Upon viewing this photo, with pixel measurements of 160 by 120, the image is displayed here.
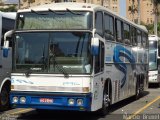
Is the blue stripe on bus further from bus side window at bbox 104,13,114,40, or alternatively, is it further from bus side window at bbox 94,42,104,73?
bus side window at bbox 94,42,104,73

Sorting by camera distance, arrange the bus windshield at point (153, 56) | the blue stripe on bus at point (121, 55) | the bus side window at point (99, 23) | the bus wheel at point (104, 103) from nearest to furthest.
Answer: the bus side window at point (99, 23), the bus wheel at point (104, 103), the blue stripe on bus at point (121, 55), the bus windshield at point (153, 56)

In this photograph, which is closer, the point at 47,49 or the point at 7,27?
the point at 47,49

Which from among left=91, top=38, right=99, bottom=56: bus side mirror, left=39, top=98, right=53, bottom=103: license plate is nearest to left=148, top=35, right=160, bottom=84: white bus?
left=91, top=38, right=99, bottom=56: bus side mirror

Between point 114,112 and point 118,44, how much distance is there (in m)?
2.41

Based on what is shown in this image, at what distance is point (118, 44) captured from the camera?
15820 mm

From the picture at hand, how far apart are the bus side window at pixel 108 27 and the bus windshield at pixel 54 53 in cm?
186

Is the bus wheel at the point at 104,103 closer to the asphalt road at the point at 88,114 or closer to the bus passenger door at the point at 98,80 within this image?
the asphalt road at the point at 88,114

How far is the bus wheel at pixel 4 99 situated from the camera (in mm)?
15243

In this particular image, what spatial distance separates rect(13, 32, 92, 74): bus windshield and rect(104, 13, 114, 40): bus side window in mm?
1861

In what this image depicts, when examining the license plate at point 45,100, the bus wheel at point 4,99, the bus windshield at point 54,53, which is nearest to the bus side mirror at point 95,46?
the bus windshield at point 54,53

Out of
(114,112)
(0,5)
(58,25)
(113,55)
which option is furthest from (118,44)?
(0,5)

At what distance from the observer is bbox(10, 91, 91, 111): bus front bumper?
39.6 feet

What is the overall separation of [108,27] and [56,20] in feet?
7.58

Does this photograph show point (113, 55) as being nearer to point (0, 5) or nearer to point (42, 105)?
point (42, 105)
